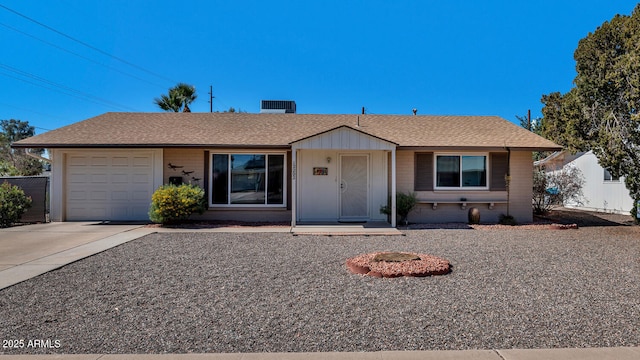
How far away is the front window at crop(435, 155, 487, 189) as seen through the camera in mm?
12569

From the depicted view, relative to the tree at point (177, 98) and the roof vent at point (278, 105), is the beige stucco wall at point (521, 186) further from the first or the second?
the tree at point (177, 98)

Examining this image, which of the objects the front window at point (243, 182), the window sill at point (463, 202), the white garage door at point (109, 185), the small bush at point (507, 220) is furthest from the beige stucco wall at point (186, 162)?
the small bush at point (507, 220)

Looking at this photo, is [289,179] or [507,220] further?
[289,179]

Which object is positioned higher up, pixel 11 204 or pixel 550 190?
pixel 550 190

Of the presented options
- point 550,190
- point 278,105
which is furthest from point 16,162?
point 550,190

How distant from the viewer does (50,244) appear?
8.51 m

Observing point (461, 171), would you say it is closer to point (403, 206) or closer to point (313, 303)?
point (403, 206)

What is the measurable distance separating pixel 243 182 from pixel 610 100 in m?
12.2

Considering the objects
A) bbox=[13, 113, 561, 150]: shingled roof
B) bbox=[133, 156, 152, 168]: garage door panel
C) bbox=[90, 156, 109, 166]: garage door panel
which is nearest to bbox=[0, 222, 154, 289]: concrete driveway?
bbox=[90, 156, 109, 166]: garage door panel

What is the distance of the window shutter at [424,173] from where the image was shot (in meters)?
12.5

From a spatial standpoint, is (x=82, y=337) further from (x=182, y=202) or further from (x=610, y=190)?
(x=610, y=190)

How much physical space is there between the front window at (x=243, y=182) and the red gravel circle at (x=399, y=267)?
645 cm

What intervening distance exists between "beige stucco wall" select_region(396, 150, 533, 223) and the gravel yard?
15.4ft

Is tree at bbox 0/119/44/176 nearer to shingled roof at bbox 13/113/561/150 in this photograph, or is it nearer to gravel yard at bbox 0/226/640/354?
shingled roof at bbox 13/113/561/150
